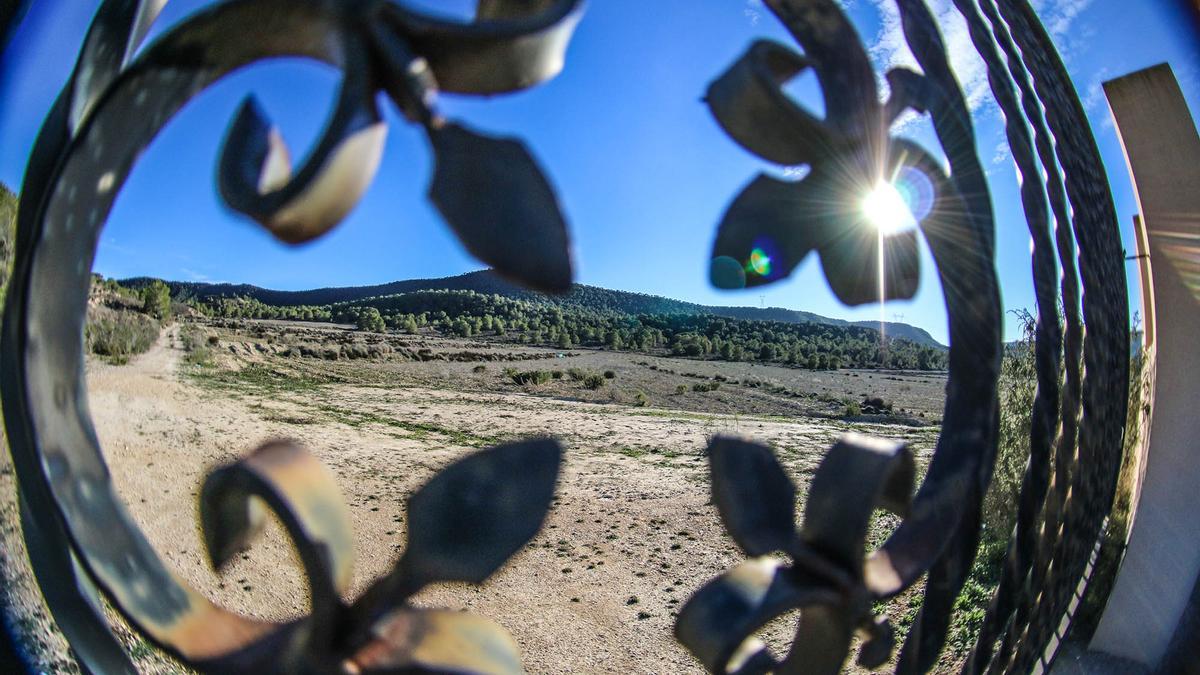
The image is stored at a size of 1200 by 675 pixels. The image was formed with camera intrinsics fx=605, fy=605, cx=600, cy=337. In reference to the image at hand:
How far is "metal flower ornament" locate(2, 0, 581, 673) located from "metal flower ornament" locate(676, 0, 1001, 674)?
14 cm

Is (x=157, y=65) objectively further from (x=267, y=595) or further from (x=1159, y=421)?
(x=267, y=595)

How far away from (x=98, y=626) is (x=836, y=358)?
31.9 metres

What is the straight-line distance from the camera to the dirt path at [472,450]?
10.4 ft

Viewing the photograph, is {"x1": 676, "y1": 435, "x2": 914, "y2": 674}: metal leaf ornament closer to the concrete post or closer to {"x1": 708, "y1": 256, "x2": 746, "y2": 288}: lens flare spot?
{"x1": 708, "y1": 256, "x2": 746, "y2": 288}: lens flare spot

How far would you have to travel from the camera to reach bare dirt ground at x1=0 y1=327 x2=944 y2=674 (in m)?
3.26

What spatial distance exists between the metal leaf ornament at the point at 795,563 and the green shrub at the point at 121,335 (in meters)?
11.8

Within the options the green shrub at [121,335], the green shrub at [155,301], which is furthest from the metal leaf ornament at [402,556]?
the green shrub at [155,301]

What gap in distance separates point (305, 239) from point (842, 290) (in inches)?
13.9

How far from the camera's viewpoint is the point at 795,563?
15.8 inches

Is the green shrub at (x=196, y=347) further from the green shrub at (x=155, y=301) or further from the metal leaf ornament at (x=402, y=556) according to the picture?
the metal leaf ornament at (x=402, y=556)

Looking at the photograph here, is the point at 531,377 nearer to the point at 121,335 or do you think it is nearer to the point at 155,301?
the point at 155,301

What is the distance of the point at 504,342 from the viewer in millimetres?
29188

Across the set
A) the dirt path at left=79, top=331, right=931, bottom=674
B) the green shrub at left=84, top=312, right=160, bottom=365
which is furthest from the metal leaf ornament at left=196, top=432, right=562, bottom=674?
the green shrub at left=84, top=312, right=160, bottom=365

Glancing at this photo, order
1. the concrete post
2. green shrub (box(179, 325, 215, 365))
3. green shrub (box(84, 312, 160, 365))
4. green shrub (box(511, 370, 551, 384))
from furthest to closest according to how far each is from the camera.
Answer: green shrub (box(511, 370, 551, 384)) < green shrub (box(179, 325, 215, 365)) < green shrub (box(84, 312, 160, 365)) < the concrete post
